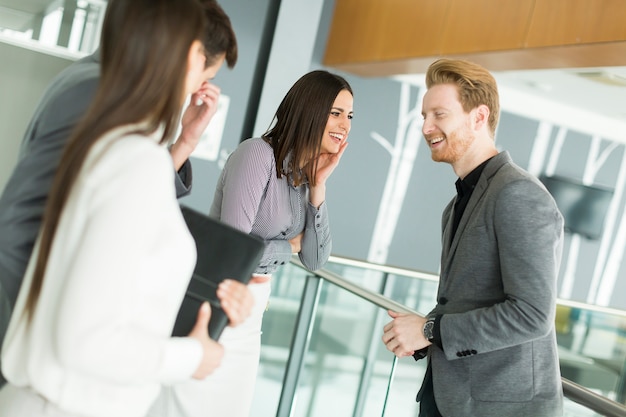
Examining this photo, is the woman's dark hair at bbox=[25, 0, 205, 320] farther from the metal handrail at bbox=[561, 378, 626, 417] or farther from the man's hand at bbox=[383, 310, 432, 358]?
the metal handrail at bbox=[561, 378, 626, 417]

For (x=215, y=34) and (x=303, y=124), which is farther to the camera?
(x=303, y=124)

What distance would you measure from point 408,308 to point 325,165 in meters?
0.58

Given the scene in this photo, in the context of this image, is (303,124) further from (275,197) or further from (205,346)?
(205,346)

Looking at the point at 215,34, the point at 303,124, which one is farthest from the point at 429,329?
the point at 215,34

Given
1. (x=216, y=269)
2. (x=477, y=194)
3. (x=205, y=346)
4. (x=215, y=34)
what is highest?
(x=215, y=34)

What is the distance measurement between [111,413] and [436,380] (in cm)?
92

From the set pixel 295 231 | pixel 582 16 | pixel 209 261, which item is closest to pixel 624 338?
pixel 582 16

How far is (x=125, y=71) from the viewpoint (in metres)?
1.04

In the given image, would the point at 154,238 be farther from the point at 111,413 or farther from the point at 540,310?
the point at 540,310

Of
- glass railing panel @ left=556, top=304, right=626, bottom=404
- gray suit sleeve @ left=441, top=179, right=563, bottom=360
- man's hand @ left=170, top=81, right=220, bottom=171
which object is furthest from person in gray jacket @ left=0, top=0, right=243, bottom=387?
glass railing panel @ left=556, top=304, right=626, bottom=404

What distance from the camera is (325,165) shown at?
234cm

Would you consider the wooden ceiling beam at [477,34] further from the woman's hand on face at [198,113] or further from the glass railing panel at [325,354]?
the woman's hand on face at [198,113]

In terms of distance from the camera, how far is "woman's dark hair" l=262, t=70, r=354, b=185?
2127 millimetres

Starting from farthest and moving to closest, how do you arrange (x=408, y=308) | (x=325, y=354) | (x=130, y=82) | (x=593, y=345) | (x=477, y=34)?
(x=593, y=345), (x=477, y=34), (x=325, y=354), (x=408, y=308), (x=130, y=82)
